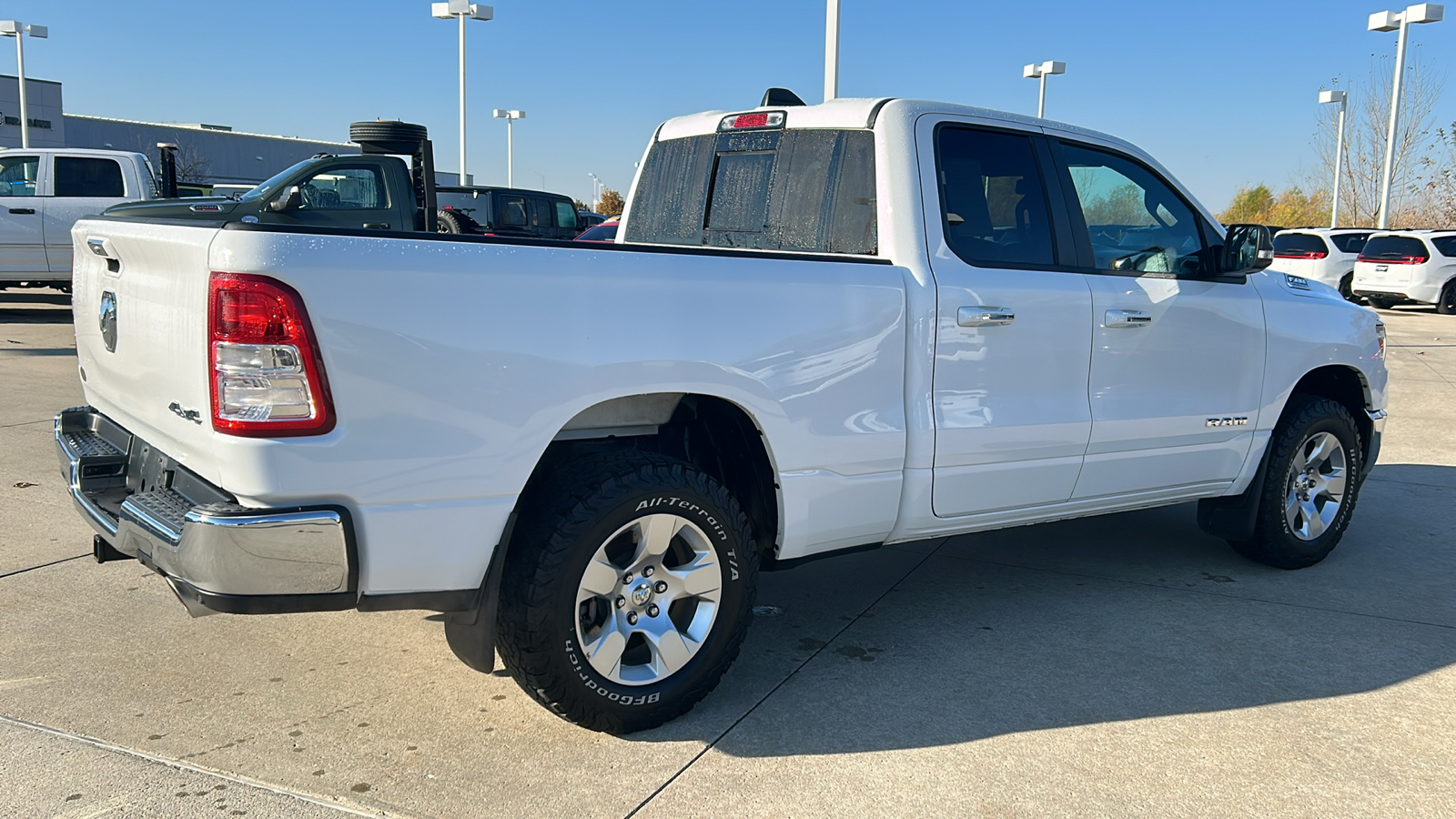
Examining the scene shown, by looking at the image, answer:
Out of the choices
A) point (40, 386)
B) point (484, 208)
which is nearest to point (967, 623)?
point (40, 386)

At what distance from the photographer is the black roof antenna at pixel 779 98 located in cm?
469

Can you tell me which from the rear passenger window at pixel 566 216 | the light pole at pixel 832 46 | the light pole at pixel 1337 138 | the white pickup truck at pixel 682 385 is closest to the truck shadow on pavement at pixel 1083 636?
the white pickup truck at pixel 682 385

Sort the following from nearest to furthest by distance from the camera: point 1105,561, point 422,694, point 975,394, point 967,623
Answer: point 422,694
point 975,394
point 967,623
point 1105,561

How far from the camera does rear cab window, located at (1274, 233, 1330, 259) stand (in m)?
23.1

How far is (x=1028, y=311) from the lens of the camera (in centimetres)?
410

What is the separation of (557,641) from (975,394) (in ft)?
5.48

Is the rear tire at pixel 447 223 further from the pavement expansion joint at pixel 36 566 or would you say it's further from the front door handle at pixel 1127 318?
the front door handle at pixel 1127 318

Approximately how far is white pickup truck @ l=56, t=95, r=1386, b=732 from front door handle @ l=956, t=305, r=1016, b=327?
2cm

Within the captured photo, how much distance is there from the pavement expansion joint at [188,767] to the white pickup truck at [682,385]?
0.50 meters

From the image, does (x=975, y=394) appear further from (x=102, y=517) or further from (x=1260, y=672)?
(x=102, y=517)

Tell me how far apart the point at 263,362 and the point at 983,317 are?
230cm

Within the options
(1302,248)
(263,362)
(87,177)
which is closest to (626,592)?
(263,362)

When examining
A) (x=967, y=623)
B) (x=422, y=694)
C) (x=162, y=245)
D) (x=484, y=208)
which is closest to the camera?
(x=162, y=245)

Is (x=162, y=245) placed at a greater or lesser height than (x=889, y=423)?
greater
